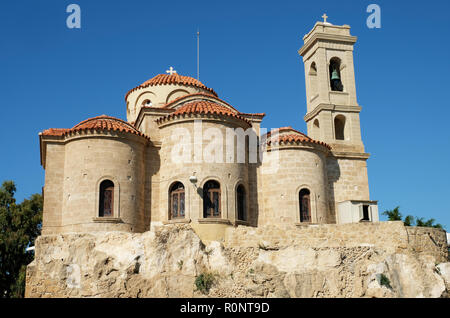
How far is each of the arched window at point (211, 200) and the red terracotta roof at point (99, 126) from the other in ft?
12.7

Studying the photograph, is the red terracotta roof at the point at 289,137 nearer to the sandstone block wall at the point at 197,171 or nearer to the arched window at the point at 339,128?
the sandstone block wall at the point at 197,171

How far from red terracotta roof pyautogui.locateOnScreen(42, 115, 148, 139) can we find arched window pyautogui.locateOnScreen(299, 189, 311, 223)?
781 cm

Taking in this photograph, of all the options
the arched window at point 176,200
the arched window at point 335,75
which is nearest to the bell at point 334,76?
the arched window at point 335,75

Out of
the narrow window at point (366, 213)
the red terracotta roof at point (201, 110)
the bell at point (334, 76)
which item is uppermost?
the bell at point (334, 76)

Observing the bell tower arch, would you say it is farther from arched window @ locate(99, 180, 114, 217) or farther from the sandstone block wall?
arched window @ locate(99, 180, 114, 217)

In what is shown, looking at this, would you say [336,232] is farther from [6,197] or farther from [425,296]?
[6,197]

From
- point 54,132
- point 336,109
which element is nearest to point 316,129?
point 336,109

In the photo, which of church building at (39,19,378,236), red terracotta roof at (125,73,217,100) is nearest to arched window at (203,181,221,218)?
church building at (39,19,378,236)

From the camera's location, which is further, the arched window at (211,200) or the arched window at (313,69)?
the arched window at (313,69)

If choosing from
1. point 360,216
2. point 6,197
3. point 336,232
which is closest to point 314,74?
point 360,216

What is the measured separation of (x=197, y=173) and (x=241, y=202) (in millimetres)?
2591

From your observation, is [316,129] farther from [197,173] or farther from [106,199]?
[106,199]

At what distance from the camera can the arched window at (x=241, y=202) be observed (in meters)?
23.8

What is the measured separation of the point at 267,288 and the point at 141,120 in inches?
433
